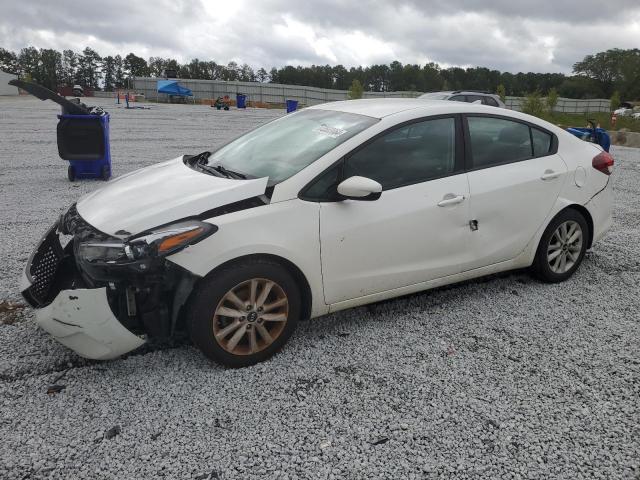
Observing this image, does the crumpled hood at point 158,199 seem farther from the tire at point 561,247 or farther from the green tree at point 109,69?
the green tree at point 109,69

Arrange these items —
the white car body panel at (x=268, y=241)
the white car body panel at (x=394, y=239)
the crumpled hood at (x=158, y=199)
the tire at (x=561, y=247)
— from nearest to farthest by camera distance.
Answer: the white car body panel at (x=268, y=241), the crumpled hood at (x=158, y=199), the white car body panel at (x=394, y=239), the tire at (x=561, y=247)

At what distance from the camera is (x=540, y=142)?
418 cm

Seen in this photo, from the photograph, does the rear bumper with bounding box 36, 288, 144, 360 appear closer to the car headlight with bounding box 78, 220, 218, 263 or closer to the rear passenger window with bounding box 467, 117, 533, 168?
the car headlight with bounding box 78, 220, 218, 263

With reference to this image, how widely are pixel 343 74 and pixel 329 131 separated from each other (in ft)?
350

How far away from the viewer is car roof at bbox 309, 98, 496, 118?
3693 mm

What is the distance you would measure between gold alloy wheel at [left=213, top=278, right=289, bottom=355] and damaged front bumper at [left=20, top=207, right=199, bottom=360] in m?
0.24

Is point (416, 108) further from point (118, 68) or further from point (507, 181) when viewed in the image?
point (118, 68)

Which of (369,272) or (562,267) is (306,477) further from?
(562,267)

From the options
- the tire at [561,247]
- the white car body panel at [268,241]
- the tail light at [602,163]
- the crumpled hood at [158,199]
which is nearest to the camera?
the white car body panel at [268,241]

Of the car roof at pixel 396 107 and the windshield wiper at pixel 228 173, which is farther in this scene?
the car roof at pixel 396 107

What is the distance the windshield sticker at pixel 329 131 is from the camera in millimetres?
3467

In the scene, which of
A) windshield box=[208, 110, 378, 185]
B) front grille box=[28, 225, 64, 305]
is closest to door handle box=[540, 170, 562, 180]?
windshield box=[208, 110, 378, 185]

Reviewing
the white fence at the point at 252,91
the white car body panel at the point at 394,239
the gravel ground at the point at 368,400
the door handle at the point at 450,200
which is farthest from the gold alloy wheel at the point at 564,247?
the white fence at the point at 252,91

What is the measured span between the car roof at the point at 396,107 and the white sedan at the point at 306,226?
16mm
